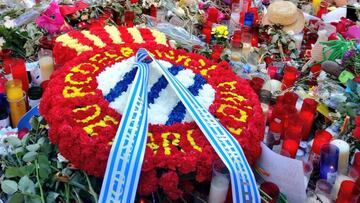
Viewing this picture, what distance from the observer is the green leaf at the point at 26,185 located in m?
1.16

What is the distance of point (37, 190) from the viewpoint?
1186mm

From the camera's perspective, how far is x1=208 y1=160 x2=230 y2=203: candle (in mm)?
1199

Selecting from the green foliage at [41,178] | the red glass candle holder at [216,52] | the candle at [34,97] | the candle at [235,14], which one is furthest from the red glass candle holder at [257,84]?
the candle at [235,14]

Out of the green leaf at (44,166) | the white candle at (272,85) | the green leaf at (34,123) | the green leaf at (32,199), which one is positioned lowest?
the white candle at (272,85)

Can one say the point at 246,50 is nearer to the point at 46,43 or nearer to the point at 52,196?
the point at 46,43

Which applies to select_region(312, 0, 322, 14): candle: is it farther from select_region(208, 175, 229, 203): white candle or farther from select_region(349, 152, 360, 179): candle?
select_region(208, 175, 229, 203): white candle

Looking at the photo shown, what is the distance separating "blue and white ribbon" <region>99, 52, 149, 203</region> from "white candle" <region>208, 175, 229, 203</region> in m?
0.24

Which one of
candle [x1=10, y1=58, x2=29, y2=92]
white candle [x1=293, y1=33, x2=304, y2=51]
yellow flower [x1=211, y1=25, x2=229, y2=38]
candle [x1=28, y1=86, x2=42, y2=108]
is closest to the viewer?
candle [x1=28, y1=86, x2=42, y2=108]

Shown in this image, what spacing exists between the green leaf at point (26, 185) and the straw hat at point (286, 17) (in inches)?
71.8

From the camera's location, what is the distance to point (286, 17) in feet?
8.09

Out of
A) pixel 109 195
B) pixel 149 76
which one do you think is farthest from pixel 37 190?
pixel 149 76

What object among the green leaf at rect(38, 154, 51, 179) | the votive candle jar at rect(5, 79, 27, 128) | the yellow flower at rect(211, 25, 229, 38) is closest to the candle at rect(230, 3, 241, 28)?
the yellow flower at rect(211, 25, 229, 38)

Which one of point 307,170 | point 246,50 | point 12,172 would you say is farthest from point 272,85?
point 12,172

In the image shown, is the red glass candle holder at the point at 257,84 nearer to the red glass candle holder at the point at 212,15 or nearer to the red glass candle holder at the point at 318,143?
the red glass candle holder at the point at 318,143
